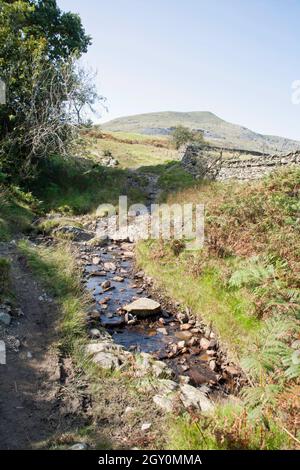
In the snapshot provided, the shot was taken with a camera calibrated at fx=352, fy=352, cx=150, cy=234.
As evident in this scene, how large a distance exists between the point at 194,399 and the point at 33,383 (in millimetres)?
2601

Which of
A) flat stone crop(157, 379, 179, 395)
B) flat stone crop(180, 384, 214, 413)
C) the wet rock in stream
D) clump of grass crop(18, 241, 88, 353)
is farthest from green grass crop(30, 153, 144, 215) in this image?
flat stone crop(180, 384, 214, 413)

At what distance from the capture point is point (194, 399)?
5793mm

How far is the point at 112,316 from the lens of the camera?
9141mm

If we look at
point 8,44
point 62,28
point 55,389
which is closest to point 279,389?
point 55,389

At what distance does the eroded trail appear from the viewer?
15.0 ft

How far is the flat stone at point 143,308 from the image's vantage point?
9.21 meters

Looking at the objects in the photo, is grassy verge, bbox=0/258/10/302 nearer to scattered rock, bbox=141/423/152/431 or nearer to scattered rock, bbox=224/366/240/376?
scattered rock, bbox=141/423/152/431

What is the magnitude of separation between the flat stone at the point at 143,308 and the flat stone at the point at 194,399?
120 inches

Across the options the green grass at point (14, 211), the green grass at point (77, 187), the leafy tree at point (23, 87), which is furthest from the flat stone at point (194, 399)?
the leafy tree at point (23, 87)

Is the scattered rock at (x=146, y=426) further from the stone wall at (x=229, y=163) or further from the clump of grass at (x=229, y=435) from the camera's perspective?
the stone wall at (x=229, y=163)

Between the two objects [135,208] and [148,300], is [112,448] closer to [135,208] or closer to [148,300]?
[148,300]

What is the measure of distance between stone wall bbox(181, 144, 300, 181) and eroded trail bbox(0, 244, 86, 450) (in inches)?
480

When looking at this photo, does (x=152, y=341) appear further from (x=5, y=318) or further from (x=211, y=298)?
(x=5, y=318)

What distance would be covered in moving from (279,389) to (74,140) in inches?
651
